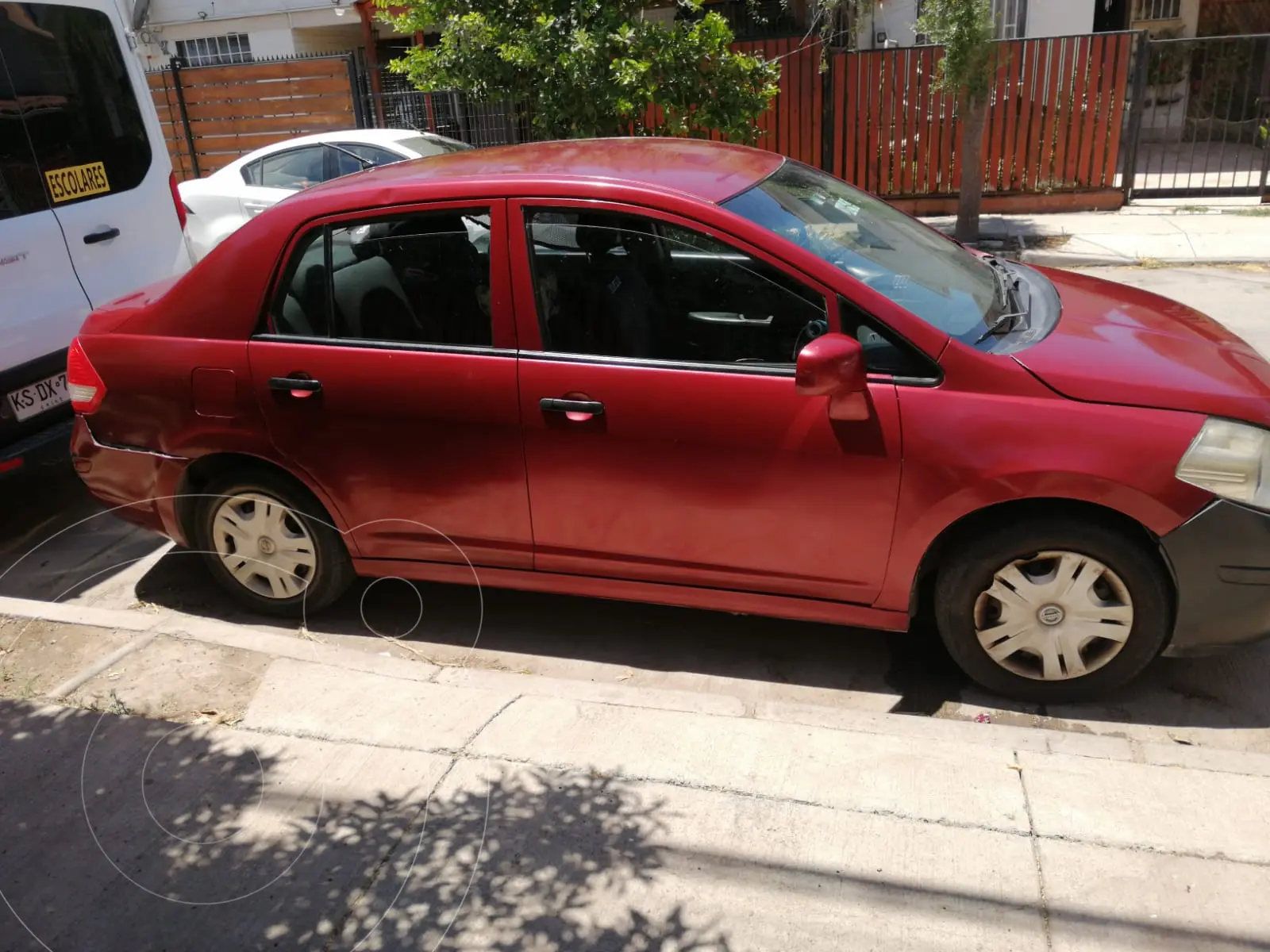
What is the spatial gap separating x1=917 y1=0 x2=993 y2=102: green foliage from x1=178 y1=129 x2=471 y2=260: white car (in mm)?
4617

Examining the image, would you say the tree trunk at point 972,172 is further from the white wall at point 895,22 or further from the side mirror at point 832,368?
the side mirror at point 832,368

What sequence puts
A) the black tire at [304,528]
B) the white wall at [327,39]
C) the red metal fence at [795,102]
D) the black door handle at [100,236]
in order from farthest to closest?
the white wall at [327,39]
the red metal fence at [795,102]
the black door handle at [100,236]
the black tire at [304,528]

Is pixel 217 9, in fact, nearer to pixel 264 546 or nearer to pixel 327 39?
pixel 327 39

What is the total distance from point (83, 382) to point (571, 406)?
6.87ft

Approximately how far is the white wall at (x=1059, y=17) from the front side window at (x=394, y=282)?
13.7 m

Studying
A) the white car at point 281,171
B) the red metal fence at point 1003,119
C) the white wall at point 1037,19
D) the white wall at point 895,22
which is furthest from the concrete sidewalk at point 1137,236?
the white car at point 281,171

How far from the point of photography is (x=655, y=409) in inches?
138

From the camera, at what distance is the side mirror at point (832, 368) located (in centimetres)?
319

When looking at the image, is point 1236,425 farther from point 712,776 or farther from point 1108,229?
point 1108,229

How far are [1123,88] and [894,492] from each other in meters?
10.3

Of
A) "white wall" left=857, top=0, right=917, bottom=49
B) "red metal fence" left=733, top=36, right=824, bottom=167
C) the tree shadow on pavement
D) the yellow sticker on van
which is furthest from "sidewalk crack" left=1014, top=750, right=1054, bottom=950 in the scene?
"white wall" left=857, top=0, right=917, bottom=49

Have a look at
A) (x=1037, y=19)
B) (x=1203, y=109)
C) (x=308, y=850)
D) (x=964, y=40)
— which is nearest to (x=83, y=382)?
(x=308, y=850)

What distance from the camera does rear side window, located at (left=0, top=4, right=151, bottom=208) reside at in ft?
16.4

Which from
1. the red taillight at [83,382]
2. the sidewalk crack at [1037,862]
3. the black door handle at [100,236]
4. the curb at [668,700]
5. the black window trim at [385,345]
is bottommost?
the curb at [668,700]
